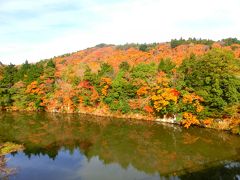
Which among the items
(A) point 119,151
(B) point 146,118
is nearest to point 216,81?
(B) point 146,118

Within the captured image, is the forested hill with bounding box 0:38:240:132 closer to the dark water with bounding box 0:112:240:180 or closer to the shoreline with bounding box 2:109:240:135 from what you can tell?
the shoreline with bounding box 2:109:240:135

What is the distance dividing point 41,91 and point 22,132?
47.6ft

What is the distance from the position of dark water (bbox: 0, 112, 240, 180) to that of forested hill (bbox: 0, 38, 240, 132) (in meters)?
2.34

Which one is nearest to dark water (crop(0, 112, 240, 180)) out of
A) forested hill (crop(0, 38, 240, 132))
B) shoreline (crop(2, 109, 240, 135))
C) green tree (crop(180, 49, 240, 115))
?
shoreline (crop(2, 109, 240, 135))

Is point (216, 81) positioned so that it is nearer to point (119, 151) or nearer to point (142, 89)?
point (142, 89)

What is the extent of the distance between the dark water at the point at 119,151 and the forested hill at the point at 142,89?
2.34 meters

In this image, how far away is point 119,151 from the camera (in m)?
30.0

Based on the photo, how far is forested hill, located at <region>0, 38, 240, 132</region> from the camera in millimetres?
34562

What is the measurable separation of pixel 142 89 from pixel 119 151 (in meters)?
13.9

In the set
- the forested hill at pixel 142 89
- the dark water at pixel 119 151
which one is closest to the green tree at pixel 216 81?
the forested hill at pixel 142 89

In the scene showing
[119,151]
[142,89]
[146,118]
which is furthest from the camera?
[146,118]

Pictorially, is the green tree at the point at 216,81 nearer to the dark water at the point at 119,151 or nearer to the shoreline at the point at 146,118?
the shoreline at the point at 146,118

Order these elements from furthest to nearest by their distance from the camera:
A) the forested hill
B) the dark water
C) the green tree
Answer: the forested hill, the green tree, the dark water

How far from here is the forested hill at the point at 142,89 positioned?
3456 cm
